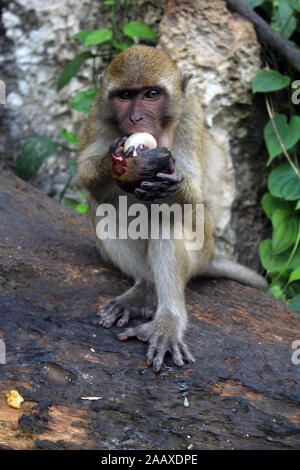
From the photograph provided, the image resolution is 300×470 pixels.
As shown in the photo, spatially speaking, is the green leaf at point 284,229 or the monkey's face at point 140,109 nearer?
the monkey's face at point 140,109

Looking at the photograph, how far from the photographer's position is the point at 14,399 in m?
2.89

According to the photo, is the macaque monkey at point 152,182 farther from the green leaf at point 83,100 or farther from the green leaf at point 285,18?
the green leaf at point 285,18

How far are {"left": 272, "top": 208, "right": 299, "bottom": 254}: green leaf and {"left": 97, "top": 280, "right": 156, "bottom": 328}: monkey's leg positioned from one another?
2.10 meters

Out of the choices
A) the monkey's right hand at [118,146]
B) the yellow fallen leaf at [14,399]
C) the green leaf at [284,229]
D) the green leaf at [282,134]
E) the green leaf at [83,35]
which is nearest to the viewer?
the yellow fallen leaf at [14,399]

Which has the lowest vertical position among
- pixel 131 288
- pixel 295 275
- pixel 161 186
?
pixel 295 275

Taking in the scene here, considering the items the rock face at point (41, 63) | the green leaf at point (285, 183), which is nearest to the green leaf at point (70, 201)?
the rock face at point (41, 63)

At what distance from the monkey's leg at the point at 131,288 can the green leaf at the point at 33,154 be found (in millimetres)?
2274

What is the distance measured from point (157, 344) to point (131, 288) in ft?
2.24

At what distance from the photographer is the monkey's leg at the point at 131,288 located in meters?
3.62

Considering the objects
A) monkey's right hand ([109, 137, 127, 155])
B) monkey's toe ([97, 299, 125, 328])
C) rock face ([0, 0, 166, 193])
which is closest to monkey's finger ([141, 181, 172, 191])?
monkey's right hand ([109, 137, 127, 155])

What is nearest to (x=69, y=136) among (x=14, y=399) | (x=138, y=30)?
(x=138, y=30)

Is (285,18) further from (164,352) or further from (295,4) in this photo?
(164,352)

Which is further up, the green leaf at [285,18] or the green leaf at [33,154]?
the green leaf at [285,18]
